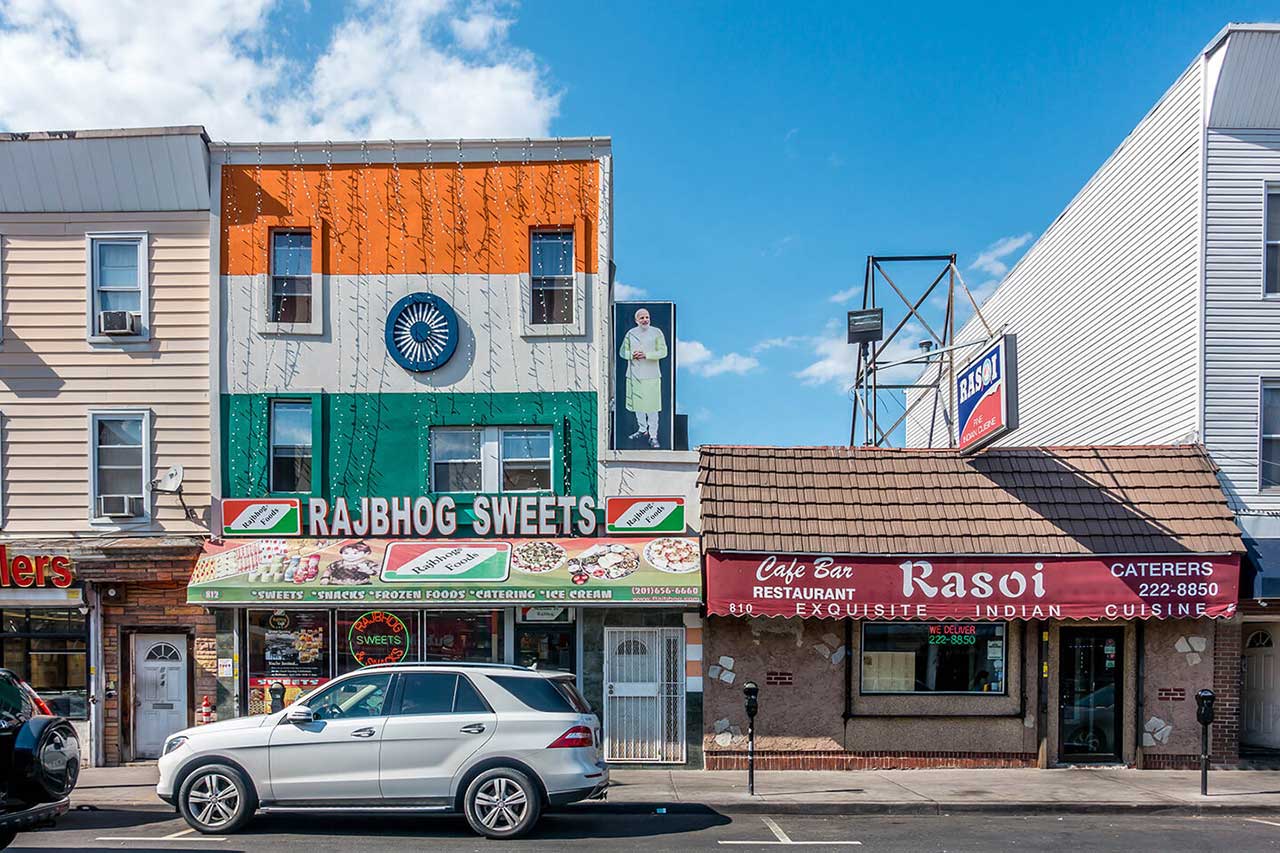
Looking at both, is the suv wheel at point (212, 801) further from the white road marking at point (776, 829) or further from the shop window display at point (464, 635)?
the white road marking at point (776, 829)

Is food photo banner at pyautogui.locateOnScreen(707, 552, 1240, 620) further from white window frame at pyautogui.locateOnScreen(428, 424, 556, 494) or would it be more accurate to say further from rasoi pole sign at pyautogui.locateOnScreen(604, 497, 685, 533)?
white window frame at pyautogui.locateOnScreen(428, 424, 556, 494)

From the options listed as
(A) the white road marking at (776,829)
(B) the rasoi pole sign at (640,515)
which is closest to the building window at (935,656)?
(B) the rasoi pole sign at (640,515)

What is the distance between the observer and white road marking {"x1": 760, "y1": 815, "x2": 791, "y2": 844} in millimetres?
9758

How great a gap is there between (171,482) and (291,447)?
1.67 metres

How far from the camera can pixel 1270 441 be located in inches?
544

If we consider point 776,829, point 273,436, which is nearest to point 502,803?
point 776,829

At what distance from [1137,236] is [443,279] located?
35.7 feet

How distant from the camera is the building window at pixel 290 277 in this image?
48.2ft

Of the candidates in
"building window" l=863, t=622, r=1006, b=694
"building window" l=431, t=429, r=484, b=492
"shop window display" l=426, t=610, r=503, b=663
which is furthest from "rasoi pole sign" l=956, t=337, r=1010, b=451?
"shop window display" l=426, t=610, r=503, b=663

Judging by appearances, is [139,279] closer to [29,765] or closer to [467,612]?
[467,612]

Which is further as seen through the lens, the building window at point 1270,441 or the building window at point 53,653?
the building window at point 53,653

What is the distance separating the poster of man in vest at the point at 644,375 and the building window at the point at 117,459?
6.96m

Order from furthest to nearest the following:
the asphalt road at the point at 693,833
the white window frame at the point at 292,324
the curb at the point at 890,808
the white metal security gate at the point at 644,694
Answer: the white window frame at the point at 292,324 → the white metal security gate at the point at 644,694 → the curb at the point at 890,808 → the asphalt road at the point at 693,833

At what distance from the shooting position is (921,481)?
46.4 feet
